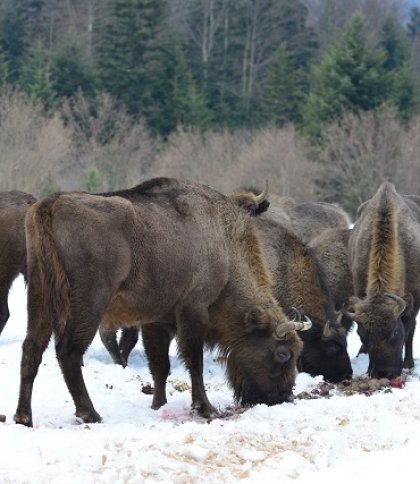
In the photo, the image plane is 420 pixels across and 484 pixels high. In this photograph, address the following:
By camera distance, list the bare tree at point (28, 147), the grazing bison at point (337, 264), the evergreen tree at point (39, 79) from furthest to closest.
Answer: the evergreen tree at point (39, 79) < the bare tree at point (28, 147) < the grazing bison at point (337, 264)

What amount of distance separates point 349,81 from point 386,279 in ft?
119

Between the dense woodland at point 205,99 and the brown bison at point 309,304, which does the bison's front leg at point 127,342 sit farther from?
the dense woodland at point 205,99

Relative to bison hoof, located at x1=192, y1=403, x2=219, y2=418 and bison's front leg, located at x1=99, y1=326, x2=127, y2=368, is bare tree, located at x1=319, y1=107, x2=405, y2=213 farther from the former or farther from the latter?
bison hoof, located at x1=192, y1=403, x2=219, y2=418

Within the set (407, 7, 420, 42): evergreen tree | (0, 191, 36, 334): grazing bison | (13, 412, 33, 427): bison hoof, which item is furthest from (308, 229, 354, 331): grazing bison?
(407, 7, 420, 42): evergreen tree

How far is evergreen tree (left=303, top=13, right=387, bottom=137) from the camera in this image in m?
46.1

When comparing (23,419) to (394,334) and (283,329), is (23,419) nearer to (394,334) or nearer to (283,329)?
(283,329)

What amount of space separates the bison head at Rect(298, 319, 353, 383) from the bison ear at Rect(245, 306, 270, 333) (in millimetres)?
2193

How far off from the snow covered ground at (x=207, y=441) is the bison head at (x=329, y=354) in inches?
66.5

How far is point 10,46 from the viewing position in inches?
2450

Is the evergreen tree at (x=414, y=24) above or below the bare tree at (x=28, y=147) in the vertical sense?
above

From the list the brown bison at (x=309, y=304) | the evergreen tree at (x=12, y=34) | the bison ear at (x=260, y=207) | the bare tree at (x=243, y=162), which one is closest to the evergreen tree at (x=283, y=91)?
the bare tree at (x=243, y=162)

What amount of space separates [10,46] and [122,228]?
189 feet

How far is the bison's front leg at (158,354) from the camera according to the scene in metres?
8.80

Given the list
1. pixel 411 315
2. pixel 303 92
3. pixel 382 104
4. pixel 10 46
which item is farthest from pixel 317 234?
pixel 10 46
